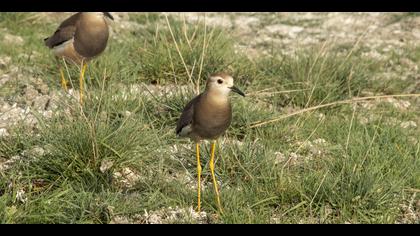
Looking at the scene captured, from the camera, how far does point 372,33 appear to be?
27.2 ft

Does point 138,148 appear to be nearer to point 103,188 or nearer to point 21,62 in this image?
point 103,188

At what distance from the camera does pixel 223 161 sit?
180 inches

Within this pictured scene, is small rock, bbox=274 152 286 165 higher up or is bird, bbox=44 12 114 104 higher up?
bird, bbox=44 12 114 104

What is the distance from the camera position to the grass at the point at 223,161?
4027mm

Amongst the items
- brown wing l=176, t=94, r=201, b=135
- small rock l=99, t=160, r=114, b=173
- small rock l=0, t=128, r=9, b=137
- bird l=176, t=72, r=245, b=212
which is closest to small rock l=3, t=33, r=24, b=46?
small rock l=0, t=128, r=9, b=137

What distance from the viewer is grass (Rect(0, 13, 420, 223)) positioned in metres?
4.03

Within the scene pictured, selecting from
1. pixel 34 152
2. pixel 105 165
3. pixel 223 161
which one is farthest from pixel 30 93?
pixel 223 161

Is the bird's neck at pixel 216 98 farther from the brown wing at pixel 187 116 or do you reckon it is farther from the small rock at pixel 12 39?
the small rock at pixel 12 39

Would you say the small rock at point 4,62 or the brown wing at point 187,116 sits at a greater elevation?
the brown wing at point 187,116

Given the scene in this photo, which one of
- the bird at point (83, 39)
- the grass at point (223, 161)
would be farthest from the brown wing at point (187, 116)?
the bird at point (83, 39)

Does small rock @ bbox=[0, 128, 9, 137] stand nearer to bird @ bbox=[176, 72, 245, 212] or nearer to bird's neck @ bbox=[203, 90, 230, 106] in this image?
bird @ bbox=[176, 72, 245, 212]

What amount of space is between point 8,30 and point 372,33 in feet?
15.0

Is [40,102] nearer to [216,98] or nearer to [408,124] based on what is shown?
[216,98]

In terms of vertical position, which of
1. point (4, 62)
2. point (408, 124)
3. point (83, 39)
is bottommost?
point (408, 124)
